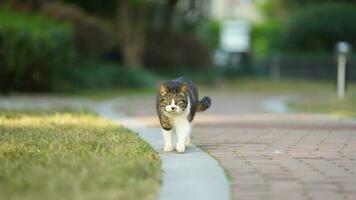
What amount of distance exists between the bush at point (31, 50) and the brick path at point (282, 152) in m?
5.03

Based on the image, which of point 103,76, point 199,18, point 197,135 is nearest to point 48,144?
point 197,135

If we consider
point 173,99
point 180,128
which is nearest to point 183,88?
point 173,99

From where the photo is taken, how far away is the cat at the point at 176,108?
10.3 m

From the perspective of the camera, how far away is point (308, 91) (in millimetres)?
31453

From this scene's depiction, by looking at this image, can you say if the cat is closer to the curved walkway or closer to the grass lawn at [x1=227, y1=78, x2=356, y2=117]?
the curved walkway

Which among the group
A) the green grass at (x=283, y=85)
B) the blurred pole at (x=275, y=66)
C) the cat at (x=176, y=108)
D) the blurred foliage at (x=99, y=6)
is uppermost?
the blurred foliage at (x=99, y=6)

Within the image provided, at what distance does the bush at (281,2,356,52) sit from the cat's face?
1150 inches

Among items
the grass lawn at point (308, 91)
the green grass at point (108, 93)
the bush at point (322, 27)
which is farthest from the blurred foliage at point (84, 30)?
the bush at point (322, 27)

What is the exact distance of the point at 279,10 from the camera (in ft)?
176

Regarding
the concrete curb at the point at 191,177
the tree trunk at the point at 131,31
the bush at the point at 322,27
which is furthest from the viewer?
the bush at the point at 322,27

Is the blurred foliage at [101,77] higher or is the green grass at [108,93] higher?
the blurred foliage at [101,77]

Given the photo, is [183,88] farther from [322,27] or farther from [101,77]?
[322,27]

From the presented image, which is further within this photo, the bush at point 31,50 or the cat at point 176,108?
the bush at point 31,50

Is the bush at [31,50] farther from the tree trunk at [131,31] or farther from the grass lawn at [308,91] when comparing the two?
the tree trunk at [131,31]
